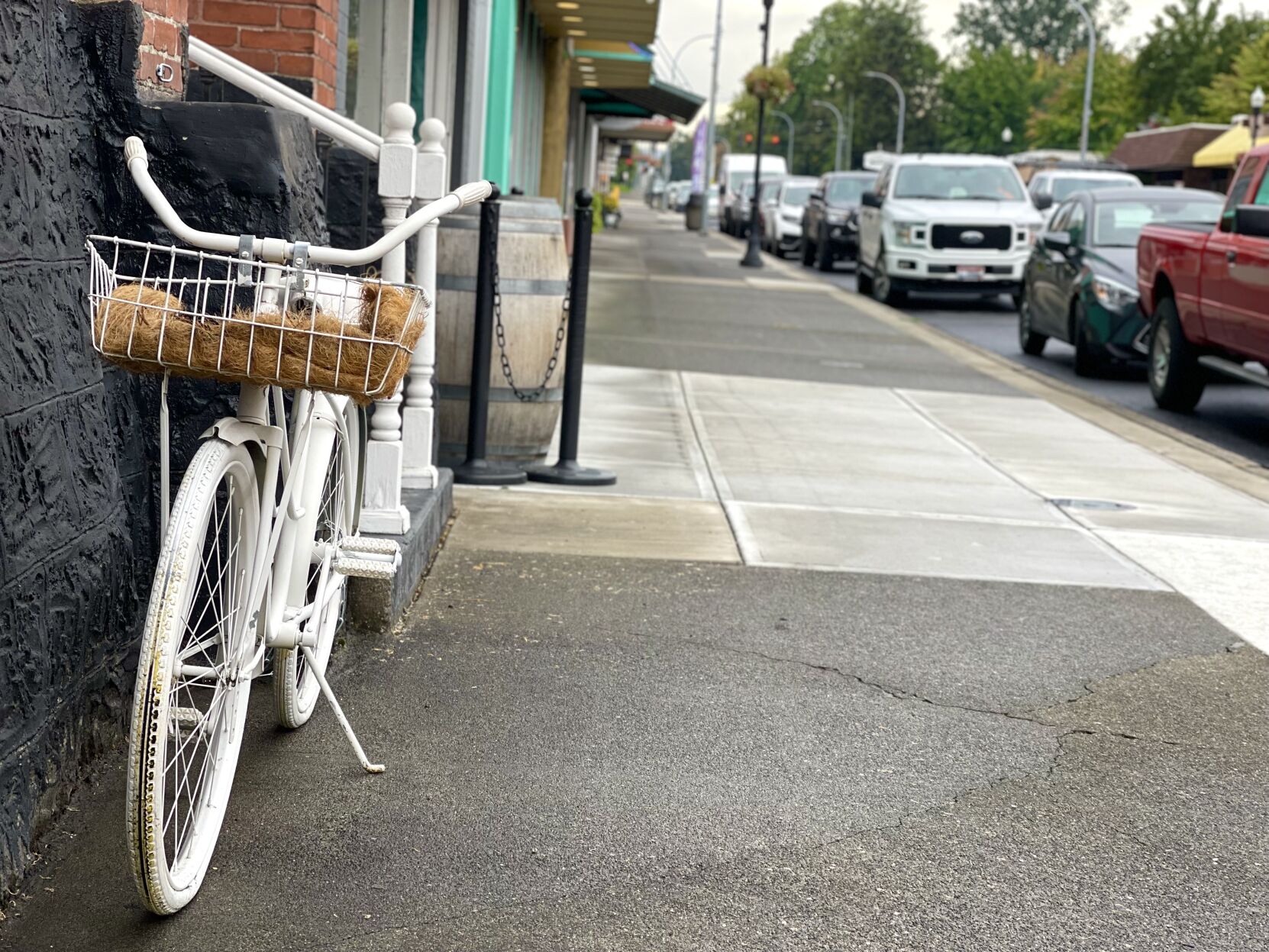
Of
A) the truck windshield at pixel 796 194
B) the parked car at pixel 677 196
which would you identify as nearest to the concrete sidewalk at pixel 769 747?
the truck windshield at pixel 796 194

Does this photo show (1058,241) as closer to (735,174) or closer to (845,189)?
(845,189)

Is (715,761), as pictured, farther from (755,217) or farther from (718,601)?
(755,217)

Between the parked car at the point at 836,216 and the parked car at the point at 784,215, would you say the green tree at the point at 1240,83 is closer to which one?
the parked car at the point at 784,215

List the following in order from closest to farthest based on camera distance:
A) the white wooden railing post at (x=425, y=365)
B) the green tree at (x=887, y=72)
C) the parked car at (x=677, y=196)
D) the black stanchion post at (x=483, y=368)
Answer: the white wooden railing post at (x=425, y=365)
the black stanchion post at (x=483, y=368)
the parked car at (x=677, y=196)
the green tree at (x=887, y=72)

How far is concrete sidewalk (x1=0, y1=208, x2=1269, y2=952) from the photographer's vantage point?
3.28 meters

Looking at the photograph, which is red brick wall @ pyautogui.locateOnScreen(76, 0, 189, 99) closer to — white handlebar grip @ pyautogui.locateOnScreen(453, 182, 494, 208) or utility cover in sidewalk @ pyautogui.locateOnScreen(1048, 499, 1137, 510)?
white handlebar grip @ pyautogui.locateOnScreen(453, 182, 494, 208)

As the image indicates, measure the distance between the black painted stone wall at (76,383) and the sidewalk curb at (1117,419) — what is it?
626cm

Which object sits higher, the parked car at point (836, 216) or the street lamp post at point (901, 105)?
the street lamp post at point (901, 105)

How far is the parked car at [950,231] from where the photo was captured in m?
22.1

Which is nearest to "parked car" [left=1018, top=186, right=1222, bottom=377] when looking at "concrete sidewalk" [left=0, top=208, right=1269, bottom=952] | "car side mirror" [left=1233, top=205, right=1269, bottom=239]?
"car side mirror" [left=1233, top=205, right=1269, bottom=239]

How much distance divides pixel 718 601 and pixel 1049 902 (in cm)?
244

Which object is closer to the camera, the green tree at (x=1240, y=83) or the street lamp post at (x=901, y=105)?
the green tree at (x=1240, y=83)

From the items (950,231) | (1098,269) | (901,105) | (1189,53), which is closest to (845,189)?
(950,231)

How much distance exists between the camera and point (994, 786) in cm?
411
